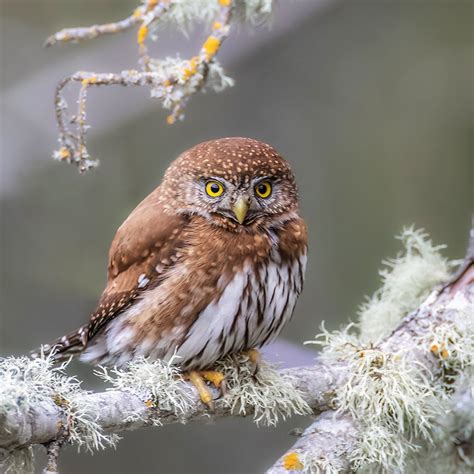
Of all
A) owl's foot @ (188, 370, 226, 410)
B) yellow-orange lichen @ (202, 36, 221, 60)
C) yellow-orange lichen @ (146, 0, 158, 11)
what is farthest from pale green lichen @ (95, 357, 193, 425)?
yellow-orange lichen @ (146, 0, 158, 11)

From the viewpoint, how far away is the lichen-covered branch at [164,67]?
142 inches

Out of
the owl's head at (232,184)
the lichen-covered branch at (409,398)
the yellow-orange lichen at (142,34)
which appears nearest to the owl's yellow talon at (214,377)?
the lichen-covered branch at (409,398)

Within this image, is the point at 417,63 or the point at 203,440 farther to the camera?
the point at 417,63

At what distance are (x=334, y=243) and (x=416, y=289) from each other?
10.5ft

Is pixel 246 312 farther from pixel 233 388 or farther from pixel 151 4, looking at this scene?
pixel 151 4

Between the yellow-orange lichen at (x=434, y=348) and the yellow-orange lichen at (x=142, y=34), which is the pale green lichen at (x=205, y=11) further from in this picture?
the yellow-orange lichen at (x=434, y=348)

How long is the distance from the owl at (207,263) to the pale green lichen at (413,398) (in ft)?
1.07

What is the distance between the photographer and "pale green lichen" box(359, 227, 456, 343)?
4230mm

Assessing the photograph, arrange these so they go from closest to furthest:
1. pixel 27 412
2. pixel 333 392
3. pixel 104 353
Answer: pixel 27 412 < pixel 333 392 < pixel 104 353

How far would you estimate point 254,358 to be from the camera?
12.3 ft

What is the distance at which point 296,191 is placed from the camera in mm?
3955

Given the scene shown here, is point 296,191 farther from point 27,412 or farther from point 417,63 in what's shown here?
point 417,63

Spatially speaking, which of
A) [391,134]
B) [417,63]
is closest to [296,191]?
[391,134]

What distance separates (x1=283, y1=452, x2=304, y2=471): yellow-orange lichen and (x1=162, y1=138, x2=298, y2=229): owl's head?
0.98 metres
